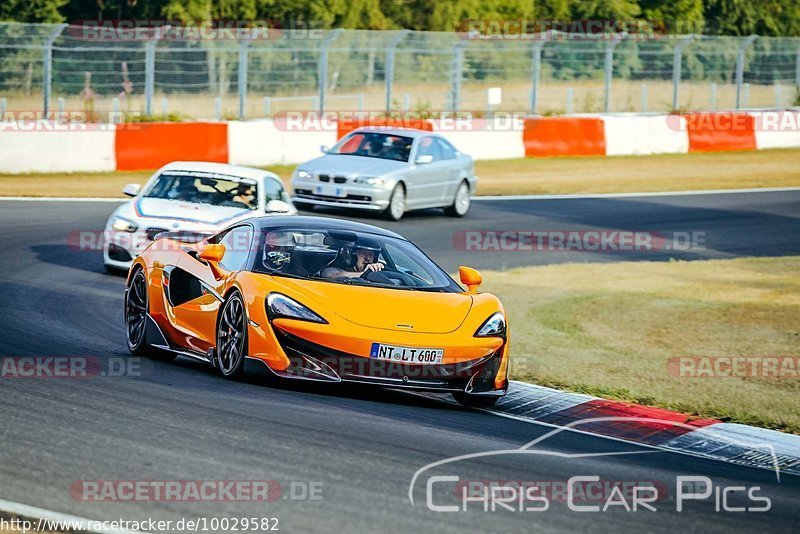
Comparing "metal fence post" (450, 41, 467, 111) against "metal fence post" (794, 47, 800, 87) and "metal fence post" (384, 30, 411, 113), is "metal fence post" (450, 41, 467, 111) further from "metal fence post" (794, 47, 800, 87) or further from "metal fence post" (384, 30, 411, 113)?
"metal fence post" (794, 47, 800, 87)

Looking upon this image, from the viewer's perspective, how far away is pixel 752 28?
67.9m

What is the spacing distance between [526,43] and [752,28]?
38.1 meters

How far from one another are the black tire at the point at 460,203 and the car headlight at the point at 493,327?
547 inches

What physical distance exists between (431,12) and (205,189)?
1696 inches

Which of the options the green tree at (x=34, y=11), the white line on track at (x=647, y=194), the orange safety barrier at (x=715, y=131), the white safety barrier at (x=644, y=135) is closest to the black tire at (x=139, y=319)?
the white line on track at (x=647, y=194)

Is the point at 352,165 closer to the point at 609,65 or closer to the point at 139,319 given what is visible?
the point at 139,319

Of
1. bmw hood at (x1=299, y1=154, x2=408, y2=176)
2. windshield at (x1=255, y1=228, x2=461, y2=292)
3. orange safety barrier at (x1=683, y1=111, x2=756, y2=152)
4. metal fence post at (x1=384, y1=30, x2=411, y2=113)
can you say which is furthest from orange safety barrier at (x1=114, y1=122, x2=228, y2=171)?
windshield at (x1=255, y1=228, x2=461, y2=292)

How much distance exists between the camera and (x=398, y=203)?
22.0 m

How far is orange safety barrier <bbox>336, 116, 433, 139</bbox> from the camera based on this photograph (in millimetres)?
28392

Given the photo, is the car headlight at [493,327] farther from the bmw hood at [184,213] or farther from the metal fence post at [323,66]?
the metal fence post at [323,66]

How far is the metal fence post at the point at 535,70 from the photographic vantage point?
110ft

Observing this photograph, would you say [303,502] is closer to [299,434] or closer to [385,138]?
[299,434]

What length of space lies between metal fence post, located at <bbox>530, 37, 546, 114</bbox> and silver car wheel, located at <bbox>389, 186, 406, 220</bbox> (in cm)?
1236

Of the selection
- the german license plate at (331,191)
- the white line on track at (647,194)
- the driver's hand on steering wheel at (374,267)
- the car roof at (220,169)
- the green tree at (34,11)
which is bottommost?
the white line on track at (647,194)
